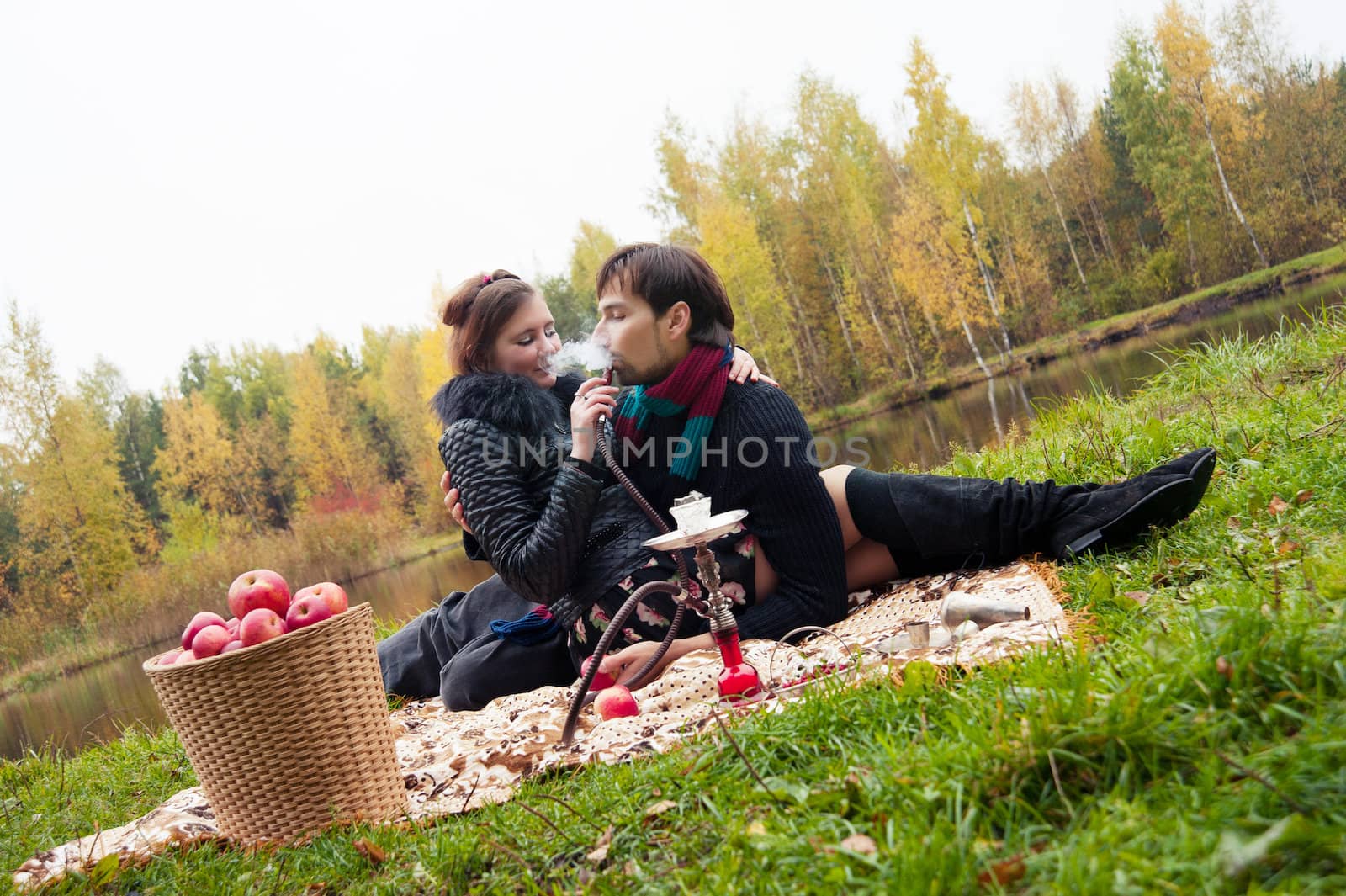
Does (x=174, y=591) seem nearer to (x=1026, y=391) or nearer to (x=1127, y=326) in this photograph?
(x=1026, y=391)

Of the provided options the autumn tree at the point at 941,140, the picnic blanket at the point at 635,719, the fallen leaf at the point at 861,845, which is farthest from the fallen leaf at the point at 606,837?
the autumn tree at the point at 941,140

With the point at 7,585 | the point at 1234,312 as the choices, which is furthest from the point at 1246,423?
the point at 7,585

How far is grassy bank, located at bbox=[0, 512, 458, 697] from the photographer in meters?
16.1

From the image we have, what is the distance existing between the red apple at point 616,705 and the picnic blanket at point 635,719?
36mm

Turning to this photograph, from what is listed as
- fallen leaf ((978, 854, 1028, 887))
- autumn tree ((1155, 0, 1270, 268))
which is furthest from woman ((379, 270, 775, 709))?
autumn tree ((1155, 0, 1270, 268))

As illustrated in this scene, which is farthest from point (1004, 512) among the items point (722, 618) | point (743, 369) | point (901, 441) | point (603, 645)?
point (901, 441)

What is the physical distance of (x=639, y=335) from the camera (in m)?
3.12

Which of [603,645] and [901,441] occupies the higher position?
[603,645]

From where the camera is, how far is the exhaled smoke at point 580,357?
10.5 ft

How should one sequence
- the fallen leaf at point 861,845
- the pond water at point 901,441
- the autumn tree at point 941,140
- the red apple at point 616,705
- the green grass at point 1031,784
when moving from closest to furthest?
1. the green grass at point 1031,784
2. the fallen leaf at point 861,845
3. the red apple at point 616,705
4. the pond water at point 901,441
5. the autumn tree at point 941,140

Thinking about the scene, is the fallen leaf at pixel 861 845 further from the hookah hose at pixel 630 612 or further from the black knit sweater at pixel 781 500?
the black knit sweater at pixel 781 500

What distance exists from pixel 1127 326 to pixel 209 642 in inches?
906

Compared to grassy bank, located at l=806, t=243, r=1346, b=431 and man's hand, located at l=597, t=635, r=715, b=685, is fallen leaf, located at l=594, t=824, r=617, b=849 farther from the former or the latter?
grassy bank, located at l=806, t=243, r=1346, b=431

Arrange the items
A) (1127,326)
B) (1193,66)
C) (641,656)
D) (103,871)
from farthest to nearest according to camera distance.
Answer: (1193,66) → (1127,326) → (641,656) → (103,871)
